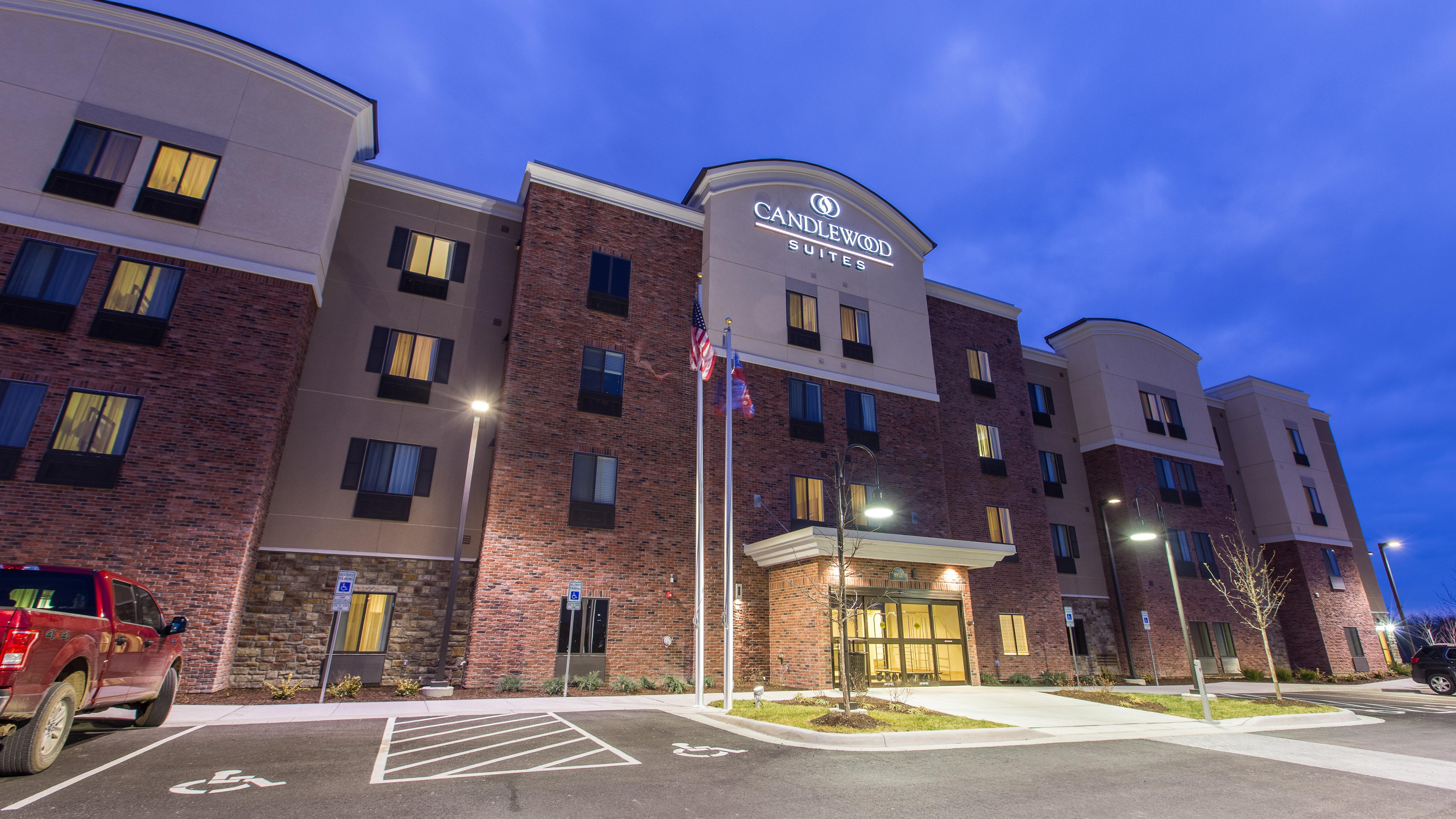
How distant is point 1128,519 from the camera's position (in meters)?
32.0

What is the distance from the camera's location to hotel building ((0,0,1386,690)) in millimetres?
16766

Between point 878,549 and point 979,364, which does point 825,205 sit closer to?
point 979,364

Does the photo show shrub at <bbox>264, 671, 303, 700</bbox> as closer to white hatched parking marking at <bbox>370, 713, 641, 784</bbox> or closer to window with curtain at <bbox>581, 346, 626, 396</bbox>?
white hatched parking marking at <bbox>370, 713, 641, 784</bbox>

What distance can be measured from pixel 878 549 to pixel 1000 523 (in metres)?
11.0

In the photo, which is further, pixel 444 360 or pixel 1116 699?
pixel 444 360

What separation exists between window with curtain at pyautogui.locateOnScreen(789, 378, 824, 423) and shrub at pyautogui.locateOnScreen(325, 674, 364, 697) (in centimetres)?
1592

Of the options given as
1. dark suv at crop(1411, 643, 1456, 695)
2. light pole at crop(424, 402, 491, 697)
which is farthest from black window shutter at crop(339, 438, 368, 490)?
dark suv at crop(1411, 643, 1456, 695)

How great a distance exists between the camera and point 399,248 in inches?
877

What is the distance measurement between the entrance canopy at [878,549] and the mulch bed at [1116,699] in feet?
15.0

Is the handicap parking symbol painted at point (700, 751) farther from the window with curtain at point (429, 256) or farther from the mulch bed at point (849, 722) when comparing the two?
the window with curtain at point (429, 256)

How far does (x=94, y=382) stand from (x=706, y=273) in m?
18.0

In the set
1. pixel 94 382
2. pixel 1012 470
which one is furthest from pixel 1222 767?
pixel 94 382

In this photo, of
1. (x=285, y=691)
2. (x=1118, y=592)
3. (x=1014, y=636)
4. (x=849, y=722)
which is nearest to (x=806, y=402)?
(x=1014, y=636)

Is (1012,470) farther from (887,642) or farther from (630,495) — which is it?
(630,495)
